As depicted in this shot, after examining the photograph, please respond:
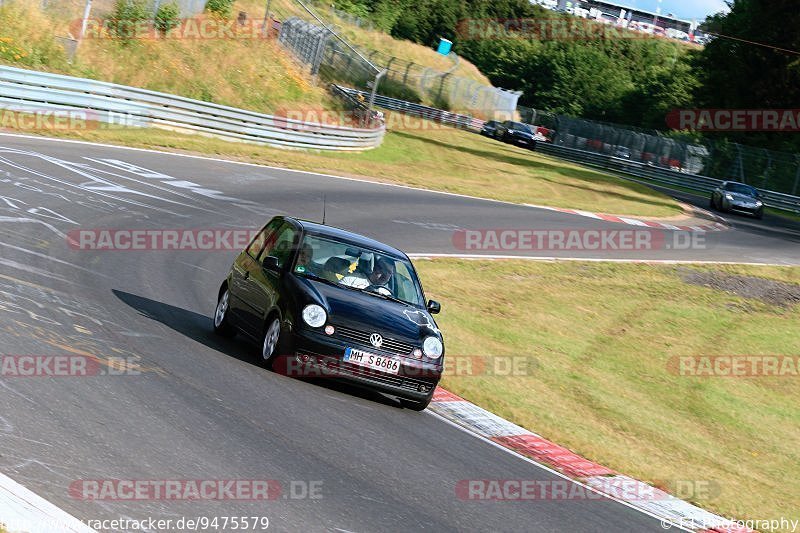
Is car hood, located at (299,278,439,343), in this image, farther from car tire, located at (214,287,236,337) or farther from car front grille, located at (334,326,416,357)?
car tire, located at (214,287,236,337)

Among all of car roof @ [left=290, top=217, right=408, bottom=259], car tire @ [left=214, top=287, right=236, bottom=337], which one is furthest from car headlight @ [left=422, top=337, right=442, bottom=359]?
car tire @ [left=214, top=287, right=236, bottom=337]

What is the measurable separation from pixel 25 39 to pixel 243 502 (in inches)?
1066

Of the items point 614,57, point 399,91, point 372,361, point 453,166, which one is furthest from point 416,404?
point 614,57

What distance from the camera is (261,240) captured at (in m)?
12.2

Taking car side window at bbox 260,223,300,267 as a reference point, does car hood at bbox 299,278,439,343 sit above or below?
below

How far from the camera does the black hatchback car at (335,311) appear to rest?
396 inches

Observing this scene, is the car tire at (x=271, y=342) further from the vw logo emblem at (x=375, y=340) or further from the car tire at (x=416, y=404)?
the car tire at (x=416, y=404)

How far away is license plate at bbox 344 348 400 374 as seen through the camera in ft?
32.8

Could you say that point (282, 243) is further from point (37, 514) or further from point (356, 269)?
point (37, 514)

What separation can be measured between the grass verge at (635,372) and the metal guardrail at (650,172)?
29882mm

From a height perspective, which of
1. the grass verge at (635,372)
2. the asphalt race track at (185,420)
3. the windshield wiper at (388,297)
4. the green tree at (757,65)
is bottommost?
the grass verge at (635,372)

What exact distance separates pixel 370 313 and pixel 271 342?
1014 mm

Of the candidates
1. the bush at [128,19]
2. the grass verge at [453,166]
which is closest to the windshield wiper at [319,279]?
the grass verge at [453,166]

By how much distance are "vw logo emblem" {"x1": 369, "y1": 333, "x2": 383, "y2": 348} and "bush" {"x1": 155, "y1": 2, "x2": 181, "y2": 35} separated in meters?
29.3
